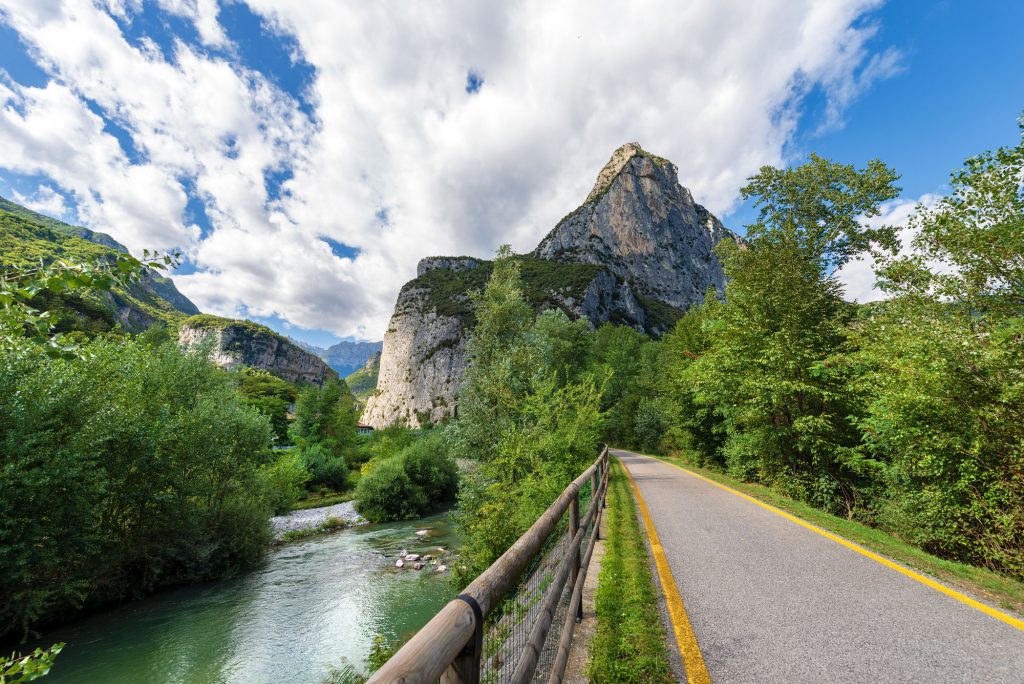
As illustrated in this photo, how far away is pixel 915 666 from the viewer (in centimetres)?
318

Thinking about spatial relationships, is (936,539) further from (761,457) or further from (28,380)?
(28,380)

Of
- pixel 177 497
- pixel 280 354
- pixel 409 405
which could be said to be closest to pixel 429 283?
pixel 409 405

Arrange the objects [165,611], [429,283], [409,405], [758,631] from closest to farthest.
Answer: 1. [758,631]
2. [165,611]
3. [409,405]
4. [429,283]

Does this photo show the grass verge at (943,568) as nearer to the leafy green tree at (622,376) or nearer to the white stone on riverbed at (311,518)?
the white stone on riverbed at (311,518)

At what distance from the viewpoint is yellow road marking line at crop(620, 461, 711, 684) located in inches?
126

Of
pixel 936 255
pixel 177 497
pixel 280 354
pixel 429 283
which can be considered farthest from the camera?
pixel 280 354

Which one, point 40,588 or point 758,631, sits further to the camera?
point 40,588

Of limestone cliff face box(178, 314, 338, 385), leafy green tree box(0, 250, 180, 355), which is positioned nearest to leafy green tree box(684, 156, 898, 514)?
leafy green tree box(0, 250, 180, 355)

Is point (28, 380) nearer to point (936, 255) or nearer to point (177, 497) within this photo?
point (177, 497)

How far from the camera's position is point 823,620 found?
398 cm

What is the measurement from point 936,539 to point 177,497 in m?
18.9

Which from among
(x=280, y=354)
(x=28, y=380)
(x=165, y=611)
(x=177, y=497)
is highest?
(x=280, y=354)

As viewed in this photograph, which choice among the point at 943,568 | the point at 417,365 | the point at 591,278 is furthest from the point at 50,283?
the point at 417,365

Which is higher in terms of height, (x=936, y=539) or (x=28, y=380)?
(x=28, y=380)
